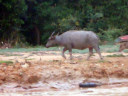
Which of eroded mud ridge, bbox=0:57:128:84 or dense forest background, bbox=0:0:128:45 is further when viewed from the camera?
dense forest background, bbox=0:0:128:45

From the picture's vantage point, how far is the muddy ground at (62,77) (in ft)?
34.6

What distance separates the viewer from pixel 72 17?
24.3 metres

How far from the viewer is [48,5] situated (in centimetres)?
2519

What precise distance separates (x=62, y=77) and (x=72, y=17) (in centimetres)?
1323

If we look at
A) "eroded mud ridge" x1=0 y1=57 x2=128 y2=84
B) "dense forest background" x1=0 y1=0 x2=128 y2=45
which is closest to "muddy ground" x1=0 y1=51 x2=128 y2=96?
"eroded mud ridge" x1=0 y1=57 x2=128 y2=84

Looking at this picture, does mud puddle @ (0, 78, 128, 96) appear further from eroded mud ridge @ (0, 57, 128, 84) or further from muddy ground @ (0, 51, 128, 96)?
eroded mud ridge @ (0, 57, 128, 84)

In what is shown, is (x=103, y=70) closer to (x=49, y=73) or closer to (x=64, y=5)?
(x=49, y=73)

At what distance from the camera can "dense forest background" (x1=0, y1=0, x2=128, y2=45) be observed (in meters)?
24.2

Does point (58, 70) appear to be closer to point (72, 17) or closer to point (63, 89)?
point (63, 89)

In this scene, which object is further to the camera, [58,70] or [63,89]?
[58,70]

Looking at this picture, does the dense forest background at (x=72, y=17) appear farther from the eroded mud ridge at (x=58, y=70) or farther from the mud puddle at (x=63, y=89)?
the mud puddle at (x=63, y=89)

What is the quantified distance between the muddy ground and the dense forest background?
11383 millimetres

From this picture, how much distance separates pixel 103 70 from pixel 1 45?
1098 cm

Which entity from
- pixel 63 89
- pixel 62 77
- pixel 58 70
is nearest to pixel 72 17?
pixel 58 70
